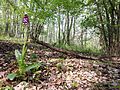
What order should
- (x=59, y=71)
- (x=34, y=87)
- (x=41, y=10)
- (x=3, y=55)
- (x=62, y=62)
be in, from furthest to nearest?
(x=41, y=10), (x=3, y=55), (x=62, y=62), (x=59, y=71), (x=34, y=87)

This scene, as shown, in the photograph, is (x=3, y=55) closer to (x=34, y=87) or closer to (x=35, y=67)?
(x=35, y=67)

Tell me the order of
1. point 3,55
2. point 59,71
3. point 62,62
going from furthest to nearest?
1. point 3,55
2. point 62,62
3. point 59,71

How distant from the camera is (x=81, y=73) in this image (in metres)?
4.25

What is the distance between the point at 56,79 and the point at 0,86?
102cm

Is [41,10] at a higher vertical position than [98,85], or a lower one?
higher

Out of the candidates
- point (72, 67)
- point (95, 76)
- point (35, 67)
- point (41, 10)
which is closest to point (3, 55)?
point (35, 67)

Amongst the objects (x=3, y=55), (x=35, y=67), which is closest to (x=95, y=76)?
(x=35, y=67)

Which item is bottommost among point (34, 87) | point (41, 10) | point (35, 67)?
point (34, 87)

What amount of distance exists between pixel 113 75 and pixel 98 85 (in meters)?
Result: 0.69

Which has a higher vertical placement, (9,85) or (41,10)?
(41,10)

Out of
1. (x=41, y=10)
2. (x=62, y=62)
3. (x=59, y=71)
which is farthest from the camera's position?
(x=41, y=10)

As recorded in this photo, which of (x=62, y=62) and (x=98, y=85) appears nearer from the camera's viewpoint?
(x=98, y=85)

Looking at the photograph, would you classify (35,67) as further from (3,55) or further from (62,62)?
(3,55)

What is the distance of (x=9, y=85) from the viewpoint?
3869 millimetres
